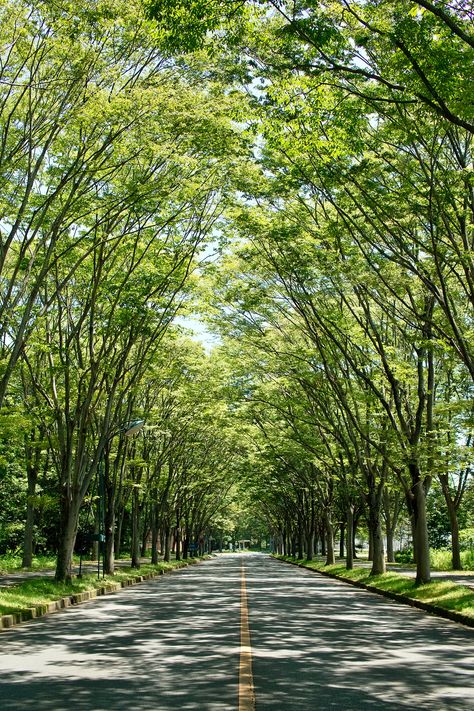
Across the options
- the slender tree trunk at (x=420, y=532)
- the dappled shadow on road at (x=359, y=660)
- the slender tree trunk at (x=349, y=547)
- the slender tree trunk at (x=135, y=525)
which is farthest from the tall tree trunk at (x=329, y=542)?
the dappled shadow on road at (x=359, y=660)

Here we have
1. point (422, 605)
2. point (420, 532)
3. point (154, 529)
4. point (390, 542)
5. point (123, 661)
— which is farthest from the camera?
point (390, 542)

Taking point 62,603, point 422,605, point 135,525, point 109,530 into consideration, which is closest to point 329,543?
point 135,525

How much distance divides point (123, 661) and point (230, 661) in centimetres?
119

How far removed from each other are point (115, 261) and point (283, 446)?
69.6 ft

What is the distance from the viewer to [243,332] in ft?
80.4

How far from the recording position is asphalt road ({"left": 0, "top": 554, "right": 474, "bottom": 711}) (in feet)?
19.9

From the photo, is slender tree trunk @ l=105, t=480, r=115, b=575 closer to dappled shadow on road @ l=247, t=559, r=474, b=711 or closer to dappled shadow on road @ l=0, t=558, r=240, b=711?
dappled shadow on road @ l=0, t=558, r=240, b=711

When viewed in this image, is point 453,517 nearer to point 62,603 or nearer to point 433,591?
point 433,591

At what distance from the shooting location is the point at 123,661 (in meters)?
7.96

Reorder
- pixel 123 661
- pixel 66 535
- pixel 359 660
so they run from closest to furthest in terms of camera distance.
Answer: pixel 123 661, pixel 359 660, pixel 66 535

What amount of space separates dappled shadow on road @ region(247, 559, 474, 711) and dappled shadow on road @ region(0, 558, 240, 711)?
49cm

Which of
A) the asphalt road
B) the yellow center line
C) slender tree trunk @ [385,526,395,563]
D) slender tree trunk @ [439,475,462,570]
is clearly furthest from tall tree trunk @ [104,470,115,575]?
slender tree trunk @ [385,526,395,563]

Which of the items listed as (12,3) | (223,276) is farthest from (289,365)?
(12,3)

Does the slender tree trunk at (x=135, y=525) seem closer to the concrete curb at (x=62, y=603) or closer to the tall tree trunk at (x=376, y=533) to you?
the concrete curb at (x=62, y=603)
